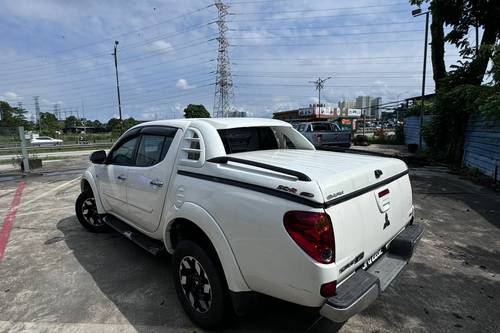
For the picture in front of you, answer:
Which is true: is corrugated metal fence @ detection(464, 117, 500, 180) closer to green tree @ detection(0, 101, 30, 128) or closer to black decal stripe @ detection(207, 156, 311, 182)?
black decal stripe @ detection(207, 156, 311, 182)

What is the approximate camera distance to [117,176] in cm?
420

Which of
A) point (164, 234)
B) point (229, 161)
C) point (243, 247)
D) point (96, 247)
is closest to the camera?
point (243, 247)

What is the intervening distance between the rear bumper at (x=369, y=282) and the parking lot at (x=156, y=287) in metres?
0.56

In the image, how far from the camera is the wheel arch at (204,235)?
2494 millimetres

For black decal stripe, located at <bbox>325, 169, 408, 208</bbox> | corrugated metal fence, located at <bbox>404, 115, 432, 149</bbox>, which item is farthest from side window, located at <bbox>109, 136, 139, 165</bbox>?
corrugated metal fence, located at <bbox>404, 115, 432, 149</bbox>

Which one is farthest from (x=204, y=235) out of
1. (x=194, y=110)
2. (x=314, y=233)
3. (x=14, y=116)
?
(x=14, y=116)

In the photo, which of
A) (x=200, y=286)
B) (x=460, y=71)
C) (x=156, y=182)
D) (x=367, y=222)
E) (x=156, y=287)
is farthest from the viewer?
(x=460, y=71)

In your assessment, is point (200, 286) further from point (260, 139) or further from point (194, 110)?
point (194, 110)

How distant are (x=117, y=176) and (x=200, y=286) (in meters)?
2.02

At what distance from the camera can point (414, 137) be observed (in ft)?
71.3

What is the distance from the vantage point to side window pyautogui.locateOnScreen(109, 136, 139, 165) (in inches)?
163

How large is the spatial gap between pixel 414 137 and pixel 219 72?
33.8 meters

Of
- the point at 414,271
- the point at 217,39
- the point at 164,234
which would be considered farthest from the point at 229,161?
the point at 217,39

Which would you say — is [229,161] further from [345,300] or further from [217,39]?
[217,39]
